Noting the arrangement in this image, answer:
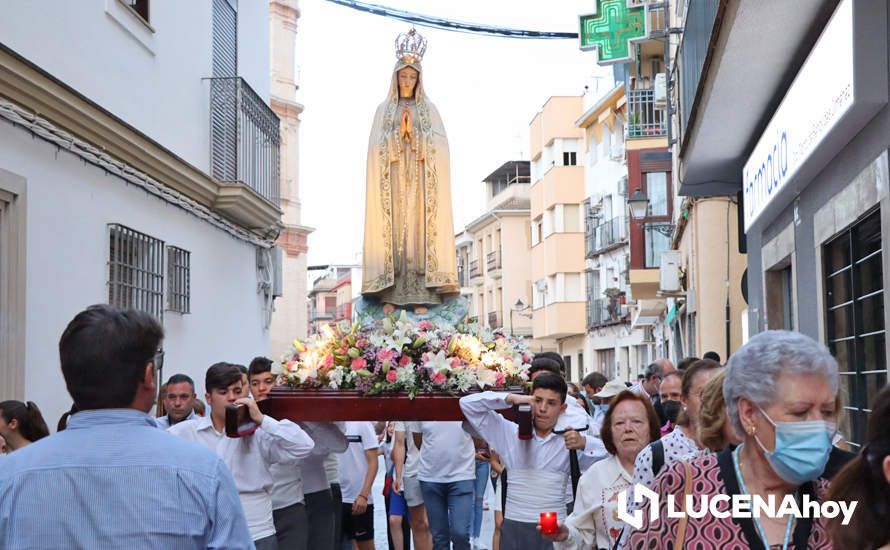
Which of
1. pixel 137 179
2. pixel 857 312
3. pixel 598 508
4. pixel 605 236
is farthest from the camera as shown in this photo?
pixel 605 236

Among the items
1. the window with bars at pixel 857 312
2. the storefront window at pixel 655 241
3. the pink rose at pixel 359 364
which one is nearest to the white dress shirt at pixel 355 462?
the pink rose at pixel 359 364

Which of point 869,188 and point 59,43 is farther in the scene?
point 59,43

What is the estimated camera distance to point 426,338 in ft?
27.7

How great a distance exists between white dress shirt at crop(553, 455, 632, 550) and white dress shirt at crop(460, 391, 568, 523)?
1.01m

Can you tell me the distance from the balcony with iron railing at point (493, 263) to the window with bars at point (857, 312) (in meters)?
54.3

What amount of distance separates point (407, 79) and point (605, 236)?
3462cm

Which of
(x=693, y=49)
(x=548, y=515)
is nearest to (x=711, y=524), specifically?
(x=548, y=515)

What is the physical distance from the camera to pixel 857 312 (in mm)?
9156

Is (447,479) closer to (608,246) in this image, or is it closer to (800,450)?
(800,450)

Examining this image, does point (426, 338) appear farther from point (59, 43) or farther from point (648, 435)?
point (59, 43)

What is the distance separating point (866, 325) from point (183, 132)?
25.6ft

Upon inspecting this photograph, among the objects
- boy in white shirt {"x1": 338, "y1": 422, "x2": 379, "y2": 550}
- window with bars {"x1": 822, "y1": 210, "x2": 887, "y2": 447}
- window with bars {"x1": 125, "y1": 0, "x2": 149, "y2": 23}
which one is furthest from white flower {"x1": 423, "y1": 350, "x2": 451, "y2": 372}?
window with bars {"x1": 125, "y1": 0, "x2": 149, "y2": 23}

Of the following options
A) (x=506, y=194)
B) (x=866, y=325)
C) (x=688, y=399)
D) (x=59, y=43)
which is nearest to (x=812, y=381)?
(x=688, y=399)

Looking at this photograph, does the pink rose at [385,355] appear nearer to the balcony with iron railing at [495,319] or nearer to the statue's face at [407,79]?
the statue's face at [407,79]
